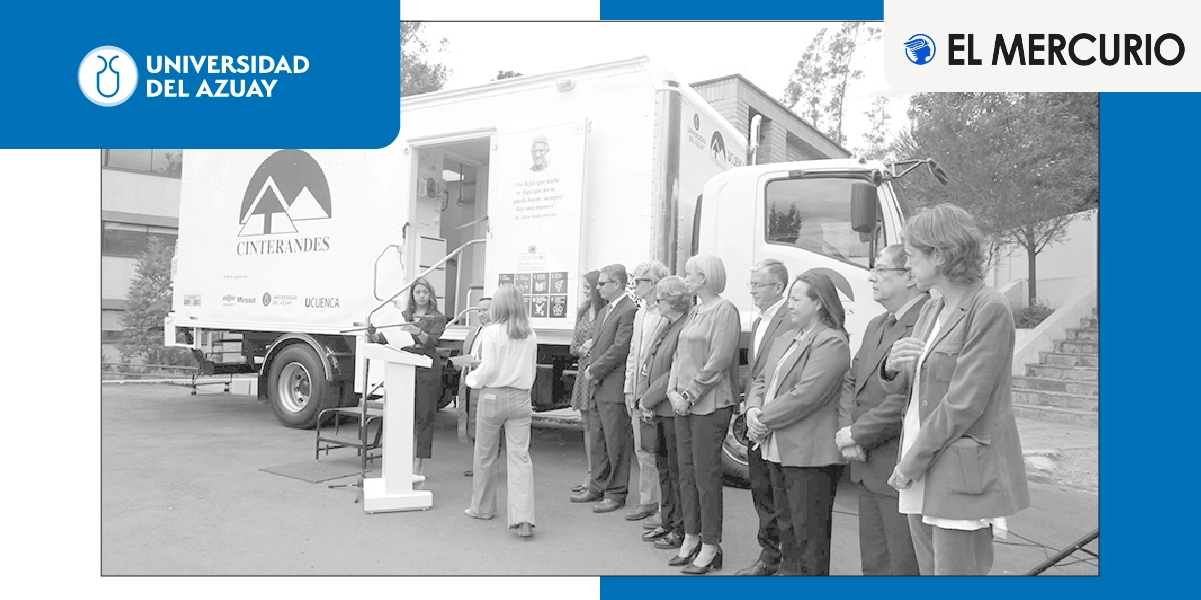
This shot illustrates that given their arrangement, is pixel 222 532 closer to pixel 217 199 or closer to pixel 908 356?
pixel 908 356

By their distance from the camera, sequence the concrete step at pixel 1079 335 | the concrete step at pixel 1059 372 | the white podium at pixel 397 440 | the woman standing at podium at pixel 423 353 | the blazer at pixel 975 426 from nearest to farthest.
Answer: the blazer at pixel 975 426 → the white podium at pixel 397 440 → the woman standing at podium at pixel 423 353 → the concrete step at pixel 1079 335 → the concrete step at pixel 1059 372

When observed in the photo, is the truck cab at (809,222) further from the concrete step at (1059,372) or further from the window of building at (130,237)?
the window of building at (130,237)

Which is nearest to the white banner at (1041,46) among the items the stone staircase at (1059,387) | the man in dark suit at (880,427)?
the man in dark suit at (880,427)

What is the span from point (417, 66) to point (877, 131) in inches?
169

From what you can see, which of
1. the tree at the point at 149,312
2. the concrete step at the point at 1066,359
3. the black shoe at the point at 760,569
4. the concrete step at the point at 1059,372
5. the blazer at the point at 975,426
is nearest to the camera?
the blazer at the point at 975,426

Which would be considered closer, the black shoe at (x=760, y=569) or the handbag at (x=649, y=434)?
the black shoe at (x=760, y=569)

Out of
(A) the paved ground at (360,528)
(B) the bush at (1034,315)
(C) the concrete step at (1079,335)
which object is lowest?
(A) the paved ground at (360,528)

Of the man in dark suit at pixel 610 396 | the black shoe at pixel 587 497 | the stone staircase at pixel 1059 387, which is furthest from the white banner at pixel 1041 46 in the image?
the stone staircase at pixel 1059 387

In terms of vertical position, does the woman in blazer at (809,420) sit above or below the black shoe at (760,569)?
above

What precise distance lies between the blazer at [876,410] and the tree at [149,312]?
13.0 m

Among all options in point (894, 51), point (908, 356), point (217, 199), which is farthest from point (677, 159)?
point (217, 199)

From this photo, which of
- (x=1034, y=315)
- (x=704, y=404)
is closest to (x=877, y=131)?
(x=1034, y=315)

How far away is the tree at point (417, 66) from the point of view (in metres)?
3.65

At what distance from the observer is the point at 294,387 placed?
7.78 metres
